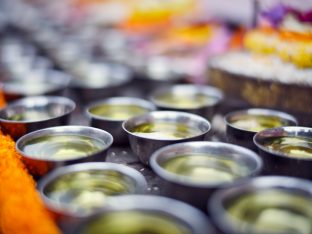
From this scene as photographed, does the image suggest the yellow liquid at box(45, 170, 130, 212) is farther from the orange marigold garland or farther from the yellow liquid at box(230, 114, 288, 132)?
the yellow liquid at box(230, 114, 288, 132)

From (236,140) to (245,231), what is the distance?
884mm

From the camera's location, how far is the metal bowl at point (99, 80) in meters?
3.15

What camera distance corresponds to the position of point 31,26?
5.86 meters

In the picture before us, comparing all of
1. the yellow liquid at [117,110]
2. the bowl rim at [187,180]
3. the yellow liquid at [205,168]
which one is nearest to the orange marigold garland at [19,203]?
the bowl rim at [187,180]

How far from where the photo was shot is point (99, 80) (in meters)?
3.63

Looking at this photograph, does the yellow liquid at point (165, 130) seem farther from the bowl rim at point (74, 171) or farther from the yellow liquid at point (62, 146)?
the bowl rim at point (74, 171)

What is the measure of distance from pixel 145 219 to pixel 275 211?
0.46 meters

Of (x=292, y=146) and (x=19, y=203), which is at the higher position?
(x=292, y=146)

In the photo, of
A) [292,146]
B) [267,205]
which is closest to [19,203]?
[267,205]

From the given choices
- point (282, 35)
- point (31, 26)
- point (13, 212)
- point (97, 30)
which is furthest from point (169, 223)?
point (31, 26)

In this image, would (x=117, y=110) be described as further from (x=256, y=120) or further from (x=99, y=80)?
(x=99, y=80)

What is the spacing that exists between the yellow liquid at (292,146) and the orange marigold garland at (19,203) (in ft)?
3.48

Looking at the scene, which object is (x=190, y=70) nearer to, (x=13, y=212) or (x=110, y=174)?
(x=110, y=174)

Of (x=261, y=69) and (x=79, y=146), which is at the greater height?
Answer: (x=261, y=69)
